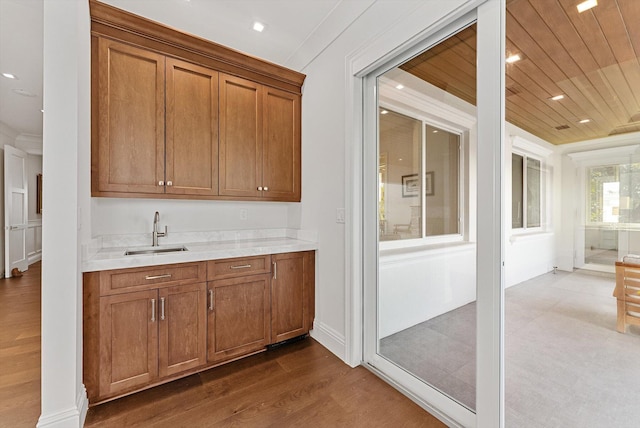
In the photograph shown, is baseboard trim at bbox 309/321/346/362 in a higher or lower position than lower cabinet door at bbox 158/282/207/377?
lower

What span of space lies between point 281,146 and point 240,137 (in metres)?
0.42

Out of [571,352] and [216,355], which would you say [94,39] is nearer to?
[216,355]

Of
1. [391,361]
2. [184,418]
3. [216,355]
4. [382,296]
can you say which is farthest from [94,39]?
[391,361]

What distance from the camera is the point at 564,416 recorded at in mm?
1282

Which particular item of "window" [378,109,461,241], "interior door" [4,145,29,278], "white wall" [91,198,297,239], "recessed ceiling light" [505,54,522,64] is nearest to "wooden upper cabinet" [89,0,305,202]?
"white wall" [91,198,297,239]

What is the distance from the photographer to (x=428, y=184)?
196cm

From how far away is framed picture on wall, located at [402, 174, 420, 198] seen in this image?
2.04m

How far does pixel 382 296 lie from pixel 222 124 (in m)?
2.02

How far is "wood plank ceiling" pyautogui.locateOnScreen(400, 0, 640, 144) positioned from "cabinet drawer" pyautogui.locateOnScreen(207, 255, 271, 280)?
188 cm

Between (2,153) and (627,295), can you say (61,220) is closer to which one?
(627,295)

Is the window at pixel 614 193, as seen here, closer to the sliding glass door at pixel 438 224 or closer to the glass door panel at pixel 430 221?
the sliding glass door at pixel 438 224

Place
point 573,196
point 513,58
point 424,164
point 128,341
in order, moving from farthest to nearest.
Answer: point 424,164, point 128,341, point 513,58, point 573,196

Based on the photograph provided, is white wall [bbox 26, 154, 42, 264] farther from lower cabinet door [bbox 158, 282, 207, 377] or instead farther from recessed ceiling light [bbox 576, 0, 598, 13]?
recessed ceiling light [bbox 576, 0, 598, 13]

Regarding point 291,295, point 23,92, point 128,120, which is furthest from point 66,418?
point 23,92
